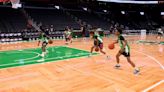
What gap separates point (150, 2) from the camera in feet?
101

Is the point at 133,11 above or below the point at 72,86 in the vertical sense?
above

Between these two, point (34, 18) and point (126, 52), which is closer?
point (126, 52)

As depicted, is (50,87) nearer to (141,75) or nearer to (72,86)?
(72,86)

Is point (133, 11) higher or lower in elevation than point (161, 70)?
higher

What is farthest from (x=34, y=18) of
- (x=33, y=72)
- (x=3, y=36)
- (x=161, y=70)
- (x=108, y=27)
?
(x=161, y=70)

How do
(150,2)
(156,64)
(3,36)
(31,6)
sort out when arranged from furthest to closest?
(150,2)
(31,6)
(3,36)
(156,64)

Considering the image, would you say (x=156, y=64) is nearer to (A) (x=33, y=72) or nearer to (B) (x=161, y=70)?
(B) (x=161, y=70)

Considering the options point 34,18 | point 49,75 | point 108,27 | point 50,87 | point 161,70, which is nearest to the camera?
point 50,87

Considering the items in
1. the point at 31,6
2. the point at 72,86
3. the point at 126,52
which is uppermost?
the point at 31,6

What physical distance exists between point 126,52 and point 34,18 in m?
18.5

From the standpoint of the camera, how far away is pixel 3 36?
1831 cm

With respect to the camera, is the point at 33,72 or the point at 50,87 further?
the point at 33,72

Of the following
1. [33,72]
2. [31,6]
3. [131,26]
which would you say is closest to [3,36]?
[31,6]

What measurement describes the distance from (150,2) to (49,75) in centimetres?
2832
